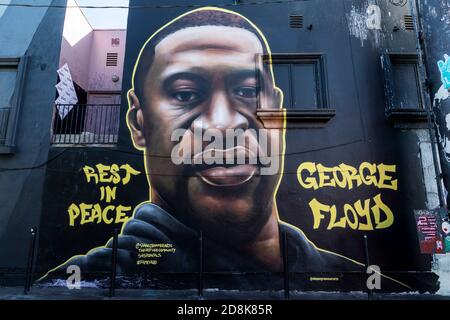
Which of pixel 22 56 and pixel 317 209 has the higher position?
pixel 22 56

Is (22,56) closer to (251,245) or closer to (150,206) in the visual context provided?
(150,206)

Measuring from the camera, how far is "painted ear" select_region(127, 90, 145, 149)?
9.66 metres

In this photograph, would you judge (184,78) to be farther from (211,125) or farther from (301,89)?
(301,89)

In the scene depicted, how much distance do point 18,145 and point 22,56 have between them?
2465mm

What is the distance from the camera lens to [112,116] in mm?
10703

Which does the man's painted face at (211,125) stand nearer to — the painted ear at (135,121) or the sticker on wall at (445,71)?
the painted ear at (135,121)

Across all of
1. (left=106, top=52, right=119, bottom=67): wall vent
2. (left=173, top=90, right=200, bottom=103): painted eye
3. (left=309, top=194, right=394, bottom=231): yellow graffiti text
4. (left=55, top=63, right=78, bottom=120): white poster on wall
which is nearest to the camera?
(left=309, top=194, right=394, bottom=231): yellow graffiti text

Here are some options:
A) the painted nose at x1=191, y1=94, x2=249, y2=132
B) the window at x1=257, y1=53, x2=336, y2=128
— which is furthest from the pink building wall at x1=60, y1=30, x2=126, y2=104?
the window at x1=257, y1=53, x2=336, y2=128

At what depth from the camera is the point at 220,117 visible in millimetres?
9578

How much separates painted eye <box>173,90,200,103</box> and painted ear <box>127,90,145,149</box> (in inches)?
40.2

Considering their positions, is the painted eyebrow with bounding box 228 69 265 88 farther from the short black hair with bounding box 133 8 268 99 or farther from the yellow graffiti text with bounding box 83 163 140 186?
the yellow graffiti text with bounding box 83 163 140 186

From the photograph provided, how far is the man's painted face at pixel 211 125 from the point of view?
9227 millimetres

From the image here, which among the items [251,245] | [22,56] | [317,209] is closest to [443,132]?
[317,209]

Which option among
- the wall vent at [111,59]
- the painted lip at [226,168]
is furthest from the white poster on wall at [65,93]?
the painted lip at [226,168]
